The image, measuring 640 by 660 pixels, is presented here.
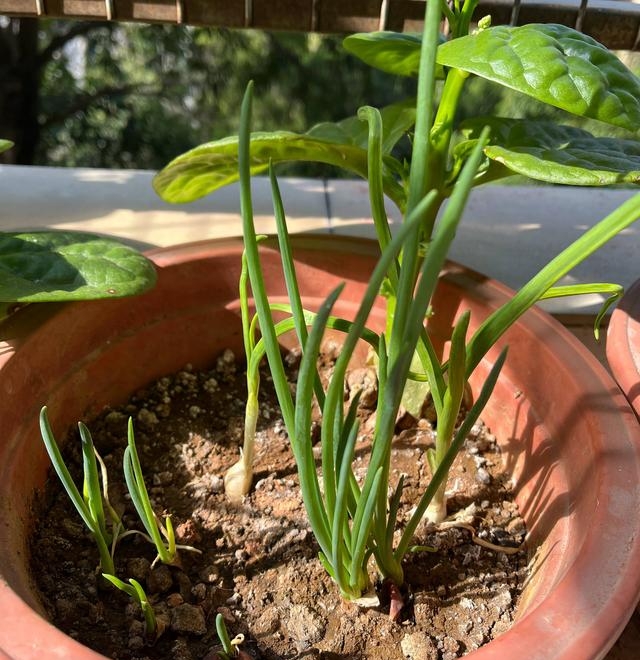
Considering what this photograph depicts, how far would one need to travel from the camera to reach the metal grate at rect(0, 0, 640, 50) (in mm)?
806

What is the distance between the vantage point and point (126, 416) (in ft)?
2.34

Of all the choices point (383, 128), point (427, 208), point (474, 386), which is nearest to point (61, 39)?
point (383, 128)

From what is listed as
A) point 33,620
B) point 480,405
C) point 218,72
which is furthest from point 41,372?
point 218,72

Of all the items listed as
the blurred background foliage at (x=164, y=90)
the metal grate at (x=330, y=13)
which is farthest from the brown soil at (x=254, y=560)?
the blurred background foliage at (x=164, y=90)

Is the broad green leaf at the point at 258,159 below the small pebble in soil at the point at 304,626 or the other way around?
the other way around

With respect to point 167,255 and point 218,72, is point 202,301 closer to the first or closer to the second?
point 167,255

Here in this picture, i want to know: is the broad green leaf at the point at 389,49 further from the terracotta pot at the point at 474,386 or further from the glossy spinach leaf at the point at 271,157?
the terracotta pot at the point at 474,386

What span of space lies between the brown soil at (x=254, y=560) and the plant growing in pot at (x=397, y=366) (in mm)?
43

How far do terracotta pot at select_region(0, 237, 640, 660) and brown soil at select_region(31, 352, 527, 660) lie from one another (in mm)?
28

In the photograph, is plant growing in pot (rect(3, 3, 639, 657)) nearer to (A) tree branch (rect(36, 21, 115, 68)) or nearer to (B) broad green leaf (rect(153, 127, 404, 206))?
(B) broad green leaf (rect(153, 127, 404, 206))

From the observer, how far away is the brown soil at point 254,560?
539mm

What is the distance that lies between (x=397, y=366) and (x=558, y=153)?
283 mm

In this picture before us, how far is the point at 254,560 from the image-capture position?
61 cm

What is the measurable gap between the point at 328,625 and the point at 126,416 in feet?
0.95
